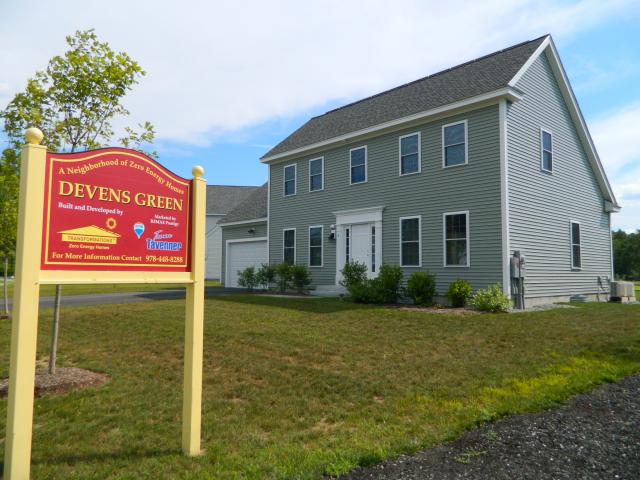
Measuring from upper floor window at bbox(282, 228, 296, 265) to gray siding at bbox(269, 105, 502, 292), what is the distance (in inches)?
12.7

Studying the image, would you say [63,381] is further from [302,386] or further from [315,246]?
[315,246]

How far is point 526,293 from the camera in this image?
13820 mm

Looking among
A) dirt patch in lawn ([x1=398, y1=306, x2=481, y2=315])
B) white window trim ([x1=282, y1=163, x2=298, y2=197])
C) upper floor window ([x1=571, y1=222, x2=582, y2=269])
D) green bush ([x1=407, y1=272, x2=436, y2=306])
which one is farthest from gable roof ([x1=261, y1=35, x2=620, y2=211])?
dirt patch in lawn ([x1=398, y1=306, x2=481, y2=315])

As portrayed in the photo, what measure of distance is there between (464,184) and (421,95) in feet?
13.9

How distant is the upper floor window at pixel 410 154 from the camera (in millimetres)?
15328

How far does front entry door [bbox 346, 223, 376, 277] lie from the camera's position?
1655 centimetres

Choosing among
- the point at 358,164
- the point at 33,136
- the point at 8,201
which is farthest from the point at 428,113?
the point at 33,136

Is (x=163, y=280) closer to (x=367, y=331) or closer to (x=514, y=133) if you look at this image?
(x=367, y=331)

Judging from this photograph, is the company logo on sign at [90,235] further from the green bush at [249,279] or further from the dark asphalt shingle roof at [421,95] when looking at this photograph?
the green bush at [249,279]

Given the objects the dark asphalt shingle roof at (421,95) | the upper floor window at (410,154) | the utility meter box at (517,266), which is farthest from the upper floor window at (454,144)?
the utility meter box at (517,266)

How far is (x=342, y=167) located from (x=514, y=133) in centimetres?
632

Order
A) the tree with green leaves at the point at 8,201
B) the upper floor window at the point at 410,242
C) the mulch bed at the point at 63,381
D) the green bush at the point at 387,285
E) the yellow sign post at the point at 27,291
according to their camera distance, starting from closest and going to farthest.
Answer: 1. the yellow sign post at the point at 27,291
2. the mulch bed at the point at 63,381
3. the tree with green leaves at the point at 8,201
4. the green bush at the point at 387,285
5. the upper floor window at the point at 410,242

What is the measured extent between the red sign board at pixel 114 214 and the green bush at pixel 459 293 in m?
10.4

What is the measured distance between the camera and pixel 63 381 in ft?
17.8
